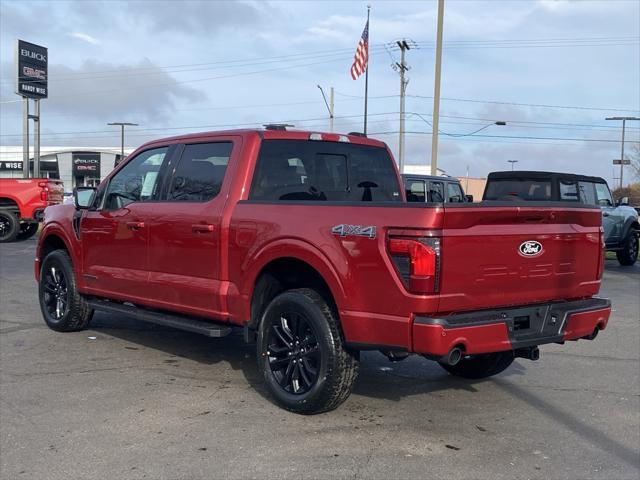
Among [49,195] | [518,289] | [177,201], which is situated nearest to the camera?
[518,289]

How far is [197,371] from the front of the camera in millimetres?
6008

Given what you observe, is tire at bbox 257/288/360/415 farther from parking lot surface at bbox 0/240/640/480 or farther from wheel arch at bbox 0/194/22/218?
wheel arch at bbox 0/194/22/218

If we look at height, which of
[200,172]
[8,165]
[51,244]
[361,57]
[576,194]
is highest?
[361,57]

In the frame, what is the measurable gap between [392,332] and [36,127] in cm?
3825

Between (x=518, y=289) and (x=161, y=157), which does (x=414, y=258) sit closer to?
(x=518, y=289)

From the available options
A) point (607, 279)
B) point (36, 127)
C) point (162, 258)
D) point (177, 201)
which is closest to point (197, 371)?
point (162, 258)

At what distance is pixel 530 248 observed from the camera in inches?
179

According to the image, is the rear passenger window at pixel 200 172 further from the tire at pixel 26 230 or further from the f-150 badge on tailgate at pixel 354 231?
the tire at pixel 26 230

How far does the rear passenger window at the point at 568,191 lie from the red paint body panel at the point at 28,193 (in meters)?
13.1

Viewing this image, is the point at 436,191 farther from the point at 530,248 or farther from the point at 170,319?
the point at 530,248

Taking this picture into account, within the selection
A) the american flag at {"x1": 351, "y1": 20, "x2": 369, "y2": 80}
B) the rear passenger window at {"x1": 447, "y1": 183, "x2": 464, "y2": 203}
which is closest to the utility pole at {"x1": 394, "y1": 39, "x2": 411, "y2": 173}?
the american flag at {"x1": 351, "y1": 20, "x2": 369, "y2": 80}

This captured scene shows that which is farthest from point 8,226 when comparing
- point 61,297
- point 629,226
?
point 629,226

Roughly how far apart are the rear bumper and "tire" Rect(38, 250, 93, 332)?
14.5ft

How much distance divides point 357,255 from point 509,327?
111 cm
